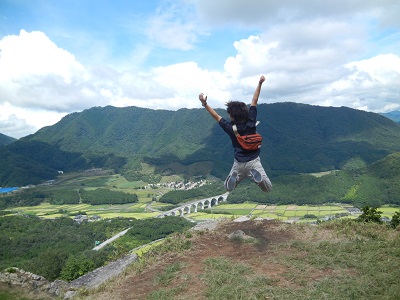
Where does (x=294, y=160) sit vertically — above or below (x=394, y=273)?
below

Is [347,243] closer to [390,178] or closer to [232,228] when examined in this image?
[232,228]

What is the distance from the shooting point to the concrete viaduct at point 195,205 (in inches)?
3608

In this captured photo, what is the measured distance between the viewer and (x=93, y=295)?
9.51m

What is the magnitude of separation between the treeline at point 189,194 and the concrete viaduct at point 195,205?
811 centimetres

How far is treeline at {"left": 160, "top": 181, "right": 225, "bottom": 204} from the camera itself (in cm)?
11244

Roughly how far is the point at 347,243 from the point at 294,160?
582 feet

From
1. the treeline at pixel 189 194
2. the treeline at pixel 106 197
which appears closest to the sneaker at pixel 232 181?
the treeline at pixel 189 194

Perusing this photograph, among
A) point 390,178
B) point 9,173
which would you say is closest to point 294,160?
point 390,178

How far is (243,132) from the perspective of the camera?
290 inches

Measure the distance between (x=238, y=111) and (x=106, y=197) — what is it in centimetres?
11729

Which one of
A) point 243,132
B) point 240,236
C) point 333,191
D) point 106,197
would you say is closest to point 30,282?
point 240,236

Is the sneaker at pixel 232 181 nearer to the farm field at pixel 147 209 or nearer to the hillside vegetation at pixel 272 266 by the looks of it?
the hillside vegetation at pixel 272 266

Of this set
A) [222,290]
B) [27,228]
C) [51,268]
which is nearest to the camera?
[222,290]

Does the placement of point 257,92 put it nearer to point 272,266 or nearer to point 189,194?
point 272,266
